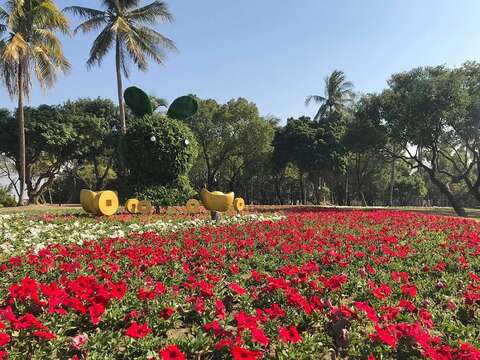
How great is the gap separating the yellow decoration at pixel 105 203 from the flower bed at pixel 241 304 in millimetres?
5708

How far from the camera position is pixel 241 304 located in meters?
4.30

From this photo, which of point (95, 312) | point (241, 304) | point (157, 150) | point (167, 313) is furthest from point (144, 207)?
point (95, 312)

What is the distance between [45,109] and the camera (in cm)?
3084

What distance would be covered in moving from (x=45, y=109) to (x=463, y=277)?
31965 millimetres

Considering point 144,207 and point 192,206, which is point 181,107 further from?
point 144,207

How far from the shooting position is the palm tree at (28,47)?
74.3 ft

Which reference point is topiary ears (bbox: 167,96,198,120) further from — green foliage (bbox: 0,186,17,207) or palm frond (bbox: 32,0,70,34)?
green foliage (bbox: 0,186,17,207)

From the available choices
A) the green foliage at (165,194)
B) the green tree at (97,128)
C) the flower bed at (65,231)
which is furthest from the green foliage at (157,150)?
the green tree at (97,128)

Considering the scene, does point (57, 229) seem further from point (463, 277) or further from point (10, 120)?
point (10, 120)

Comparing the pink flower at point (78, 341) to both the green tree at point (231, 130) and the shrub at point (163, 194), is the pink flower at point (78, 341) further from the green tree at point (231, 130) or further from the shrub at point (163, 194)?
the green tree at point (231, 130)

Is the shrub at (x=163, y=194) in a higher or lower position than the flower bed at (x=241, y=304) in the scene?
higher

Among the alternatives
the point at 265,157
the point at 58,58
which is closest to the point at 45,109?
the point at 58,58

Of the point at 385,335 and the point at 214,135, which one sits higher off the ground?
the point at 214,135

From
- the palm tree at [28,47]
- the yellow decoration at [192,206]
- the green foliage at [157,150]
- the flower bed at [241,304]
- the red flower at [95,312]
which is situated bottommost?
the flower bed at [241,304]
